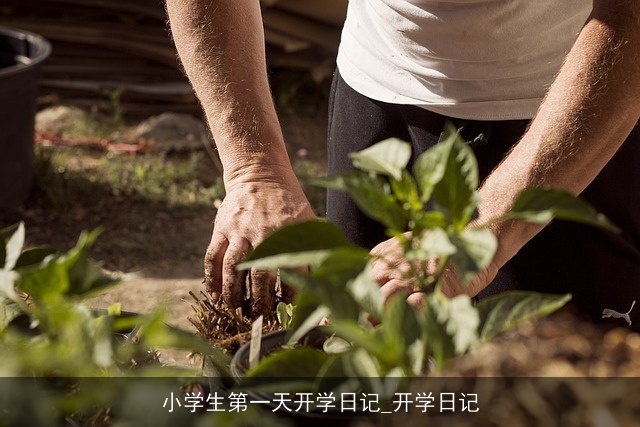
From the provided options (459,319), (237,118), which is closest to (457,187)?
(459,319)

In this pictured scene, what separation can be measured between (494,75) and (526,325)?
3.44 feet

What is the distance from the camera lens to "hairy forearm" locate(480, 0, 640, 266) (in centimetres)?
136

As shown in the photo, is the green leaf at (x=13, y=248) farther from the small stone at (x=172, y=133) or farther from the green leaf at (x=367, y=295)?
the small stone at (x=172, y=133)

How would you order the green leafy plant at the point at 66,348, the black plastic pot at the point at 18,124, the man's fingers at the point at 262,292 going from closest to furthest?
1. the green leafy plant at the point at 66,348
2. the man's fingers at the point at 262,292
3. the black plastic pot at the point at 18,124

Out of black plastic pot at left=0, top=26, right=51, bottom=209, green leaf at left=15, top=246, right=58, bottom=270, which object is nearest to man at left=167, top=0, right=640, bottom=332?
A: green leaf at left=15, top=246, right=58, bottom=270

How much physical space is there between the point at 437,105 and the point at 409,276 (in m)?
1.01

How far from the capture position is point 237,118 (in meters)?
1.65

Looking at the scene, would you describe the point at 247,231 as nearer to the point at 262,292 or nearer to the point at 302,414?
the point at 262,292

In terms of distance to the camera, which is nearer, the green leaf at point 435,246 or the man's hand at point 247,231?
the green leaf at point 435,246

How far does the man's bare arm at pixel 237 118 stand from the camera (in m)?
1.45

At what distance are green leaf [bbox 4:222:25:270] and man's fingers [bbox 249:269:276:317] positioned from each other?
45cm

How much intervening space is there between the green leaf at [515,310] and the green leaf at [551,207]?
7 centimetres

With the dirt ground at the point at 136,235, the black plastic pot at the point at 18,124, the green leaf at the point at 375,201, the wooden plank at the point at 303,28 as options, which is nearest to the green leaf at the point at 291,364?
the green leaf at the point at 375,201

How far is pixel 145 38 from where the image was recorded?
513 centimetres
